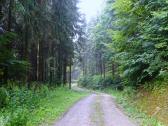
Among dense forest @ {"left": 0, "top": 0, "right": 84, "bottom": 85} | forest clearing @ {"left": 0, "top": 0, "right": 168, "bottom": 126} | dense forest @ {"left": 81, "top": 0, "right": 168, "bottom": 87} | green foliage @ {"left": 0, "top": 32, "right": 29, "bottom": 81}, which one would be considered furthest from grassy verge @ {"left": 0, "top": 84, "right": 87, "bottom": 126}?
dense forest @ {"left": 81, "top": 0, "right": 168, "bottom": 87}

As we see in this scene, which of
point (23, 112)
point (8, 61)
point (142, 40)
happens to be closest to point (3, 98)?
point (23, 112)

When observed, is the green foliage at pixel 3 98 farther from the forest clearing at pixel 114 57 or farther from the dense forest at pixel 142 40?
the dense forest at pixel 142 40

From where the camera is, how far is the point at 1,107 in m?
16.0

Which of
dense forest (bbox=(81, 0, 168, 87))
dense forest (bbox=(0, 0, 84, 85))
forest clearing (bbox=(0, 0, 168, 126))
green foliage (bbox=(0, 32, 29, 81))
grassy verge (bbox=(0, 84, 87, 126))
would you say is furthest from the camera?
dense forest (bbox=(0, 0, 84, 85))

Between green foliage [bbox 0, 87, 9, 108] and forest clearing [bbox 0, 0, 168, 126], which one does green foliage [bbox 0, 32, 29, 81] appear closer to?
forest clearing [bbox 0, 0, 168, 126]

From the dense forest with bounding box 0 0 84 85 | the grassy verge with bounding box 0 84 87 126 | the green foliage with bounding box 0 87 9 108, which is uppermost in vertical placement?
the dense forest with bounding box 0 0 84 85

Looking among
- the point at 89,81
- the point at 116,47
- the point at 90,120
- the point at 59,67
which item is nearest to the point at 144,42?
the point at 116,47

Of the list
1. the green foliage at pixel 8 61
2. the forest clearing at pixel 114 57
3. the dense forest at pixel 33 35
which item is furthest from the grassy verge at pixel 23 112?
the dense forest at pixel 33 35

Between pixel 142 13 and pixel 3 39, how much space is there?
31.3 ft

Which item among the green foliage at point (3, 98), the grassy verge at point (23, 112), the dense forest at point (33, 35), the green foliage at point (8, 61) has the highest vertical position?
the dense forest at point (33, 35)

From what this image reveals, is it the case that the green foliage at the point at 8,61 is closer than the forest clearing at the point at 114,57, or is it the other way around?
the forest clearing at the point at 114,57

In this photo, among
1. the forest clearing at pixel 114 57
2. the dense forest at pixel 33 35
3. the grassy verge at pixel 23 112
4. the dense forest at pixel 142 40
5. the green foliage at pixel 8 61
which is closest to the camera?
the grassy verge at pixel 23 112

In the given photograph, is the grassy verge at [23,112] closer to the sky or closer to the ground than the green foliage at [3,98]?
closer to the ground

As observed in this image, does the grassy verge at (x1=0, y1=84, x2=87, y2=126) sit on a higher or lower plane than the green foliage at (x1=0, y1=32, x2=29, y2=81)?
lower
